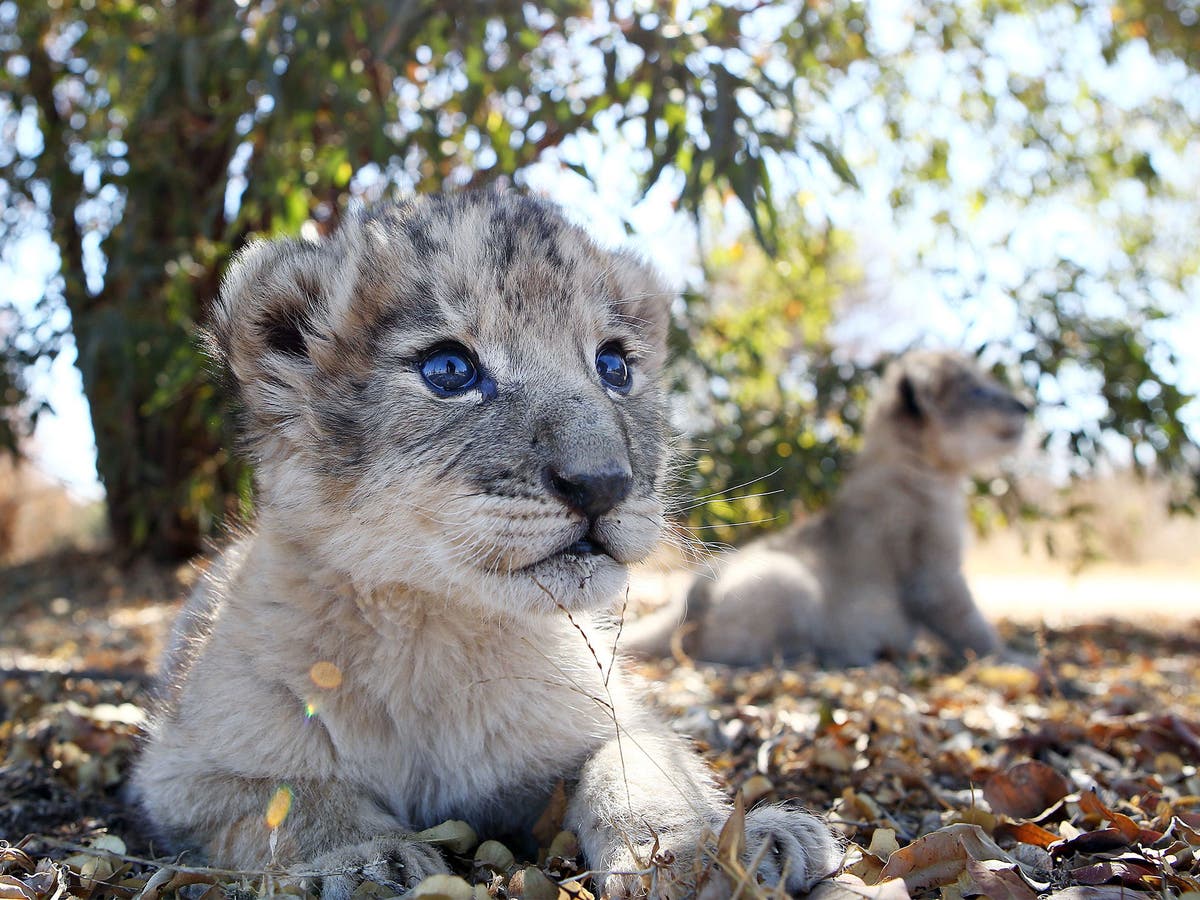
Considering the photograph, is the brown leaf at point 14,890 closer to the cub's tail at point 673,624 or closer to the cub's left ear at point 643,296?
the cub's left ear at point 643,296

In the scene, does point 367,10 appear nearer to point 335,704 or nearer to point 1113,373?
point 335,704

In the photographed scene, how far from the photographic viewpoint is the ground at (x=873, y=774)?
2.57 m

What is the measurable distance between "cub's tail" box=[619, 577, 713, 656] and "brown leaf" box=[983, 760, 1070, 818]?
345 cm

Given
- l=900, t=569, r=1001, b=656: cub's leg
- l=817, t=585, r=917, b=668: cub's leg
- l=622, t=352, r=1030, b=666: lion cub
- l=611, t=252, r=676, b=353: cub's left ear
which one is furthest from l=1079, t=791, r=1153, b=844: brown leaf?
l=900, t=569, r=1001, b=656: cub's leg

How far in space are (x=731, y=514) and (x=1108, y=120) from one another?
590 centimetres

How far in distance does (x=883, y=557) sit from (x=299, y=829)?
20.9 feet

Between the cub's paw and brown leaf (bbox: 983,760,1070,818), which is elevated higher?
the cub's paw

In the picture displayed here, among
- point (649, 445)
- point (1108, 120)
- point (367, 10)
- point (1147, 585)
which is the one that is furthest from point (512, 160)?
point (1147, 585)

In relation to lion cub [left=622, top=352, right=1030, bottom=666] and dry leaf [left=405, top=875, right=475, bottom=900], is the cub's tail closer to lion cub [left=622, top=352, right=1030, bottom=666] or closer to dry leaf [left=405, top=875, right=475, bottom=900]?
lion cub [left=622, top=352, right=1030, bottom=666]

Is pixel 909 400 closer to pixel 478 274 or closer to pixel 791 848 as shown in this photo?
pixel 478 274

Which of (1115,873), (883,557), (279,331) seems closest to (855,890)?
(1115,873)

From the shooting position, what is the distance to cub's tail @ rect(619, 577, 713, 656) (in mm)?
6977

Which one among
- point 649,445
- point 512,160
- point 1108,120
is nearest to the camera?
point 649,445

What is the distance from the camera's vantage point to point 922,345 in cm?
951
